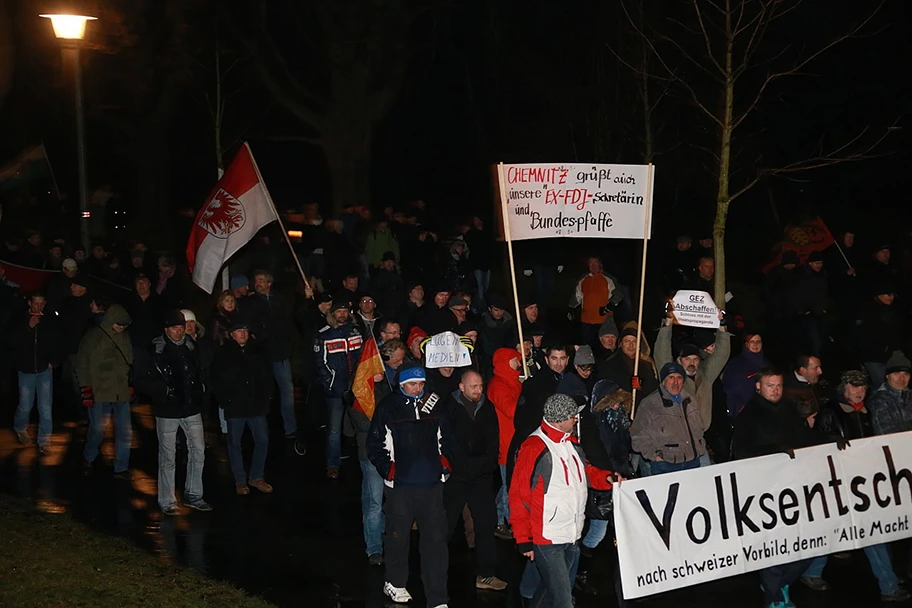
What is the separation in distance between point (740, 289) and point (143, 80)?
17017 mm

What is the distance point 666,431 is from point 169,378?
185 inches

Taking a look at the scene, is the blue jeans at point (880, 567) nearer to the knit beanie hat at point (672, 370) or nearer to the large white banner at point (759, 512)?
the large white banner at point (759, 512)

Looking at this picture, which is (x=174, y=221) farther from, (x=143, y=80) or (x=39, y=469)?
(x=39, y=469)

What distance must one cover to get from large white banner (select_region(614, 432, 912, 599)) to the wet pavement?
1.60 feet

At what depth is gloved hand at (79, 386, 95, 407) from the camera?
13445 mm

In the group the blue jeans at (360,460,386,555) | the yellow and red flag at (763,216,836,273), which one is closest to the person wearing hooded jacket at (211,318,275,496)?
the blue jeans at (360,460,386,555)

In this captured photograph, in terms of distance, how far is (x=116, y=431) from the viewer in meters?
13.5

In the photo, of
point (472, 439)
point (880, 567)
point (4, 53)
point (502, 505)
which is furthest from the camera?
point (4, 53)

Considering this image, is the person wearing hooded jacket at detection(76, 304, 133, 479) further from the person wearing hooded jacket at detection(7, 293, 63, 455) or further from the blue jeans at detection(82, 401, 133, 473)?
the person wearing hooded jacket at detection(7, 293, 63, 455)

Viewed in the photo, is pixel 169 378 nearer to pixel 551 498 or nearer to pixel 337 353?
pixel 337 353

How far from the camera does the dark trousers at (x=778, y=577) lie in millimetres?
9148

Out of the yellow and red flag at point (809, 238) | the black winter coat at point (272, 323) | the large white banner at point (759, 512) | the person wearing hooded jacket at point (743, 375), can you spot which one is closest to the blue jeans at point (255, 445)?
the black winter coat at point (272, 323)

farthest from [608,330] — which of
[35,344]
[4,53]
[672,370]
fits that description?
[35,344]

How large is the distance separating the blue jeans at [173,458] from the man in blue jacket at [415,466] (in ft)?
10.9
